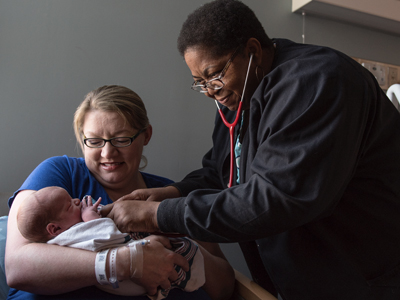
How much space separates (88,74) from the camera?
190 centimetres

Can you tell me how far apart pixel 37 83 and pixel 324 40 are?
208 cm

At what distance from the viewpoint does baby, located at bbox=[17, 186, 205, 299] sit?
1.05 metres

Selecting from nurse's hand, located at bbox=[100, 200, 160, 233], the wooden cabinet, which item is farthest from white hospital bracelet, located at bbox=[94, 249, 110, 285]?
the wooden cabinet

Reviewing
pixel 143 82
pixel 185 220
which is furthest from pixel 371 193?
pixel 143 82

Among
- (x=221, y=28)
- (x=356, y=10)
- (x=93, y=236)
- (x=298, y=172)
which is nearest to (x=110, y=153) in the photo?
(x=93, y=236)

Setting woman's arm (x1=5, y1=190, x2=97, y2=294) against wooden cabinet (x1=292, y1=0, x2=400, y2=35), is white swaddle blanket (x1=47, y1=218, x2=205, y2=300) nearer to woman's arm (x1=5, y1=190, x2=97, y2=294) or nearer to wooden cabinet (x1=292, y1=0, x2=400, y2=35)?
woman's arm (x1=5, y1=190, x2=97, y2=294)

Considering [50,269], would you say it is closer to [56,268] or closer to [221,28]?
[56,268]

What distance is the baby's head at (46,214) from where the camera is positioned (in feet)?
3.52

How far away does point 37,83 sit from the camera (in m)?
1.78

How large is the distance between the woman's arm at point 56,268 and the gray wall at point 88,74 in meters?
0.55

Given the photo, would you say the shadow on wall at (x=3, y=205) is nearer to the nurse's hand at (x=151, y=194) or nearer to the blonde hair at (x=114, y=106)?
the blonde hair at (x=114, y=106)

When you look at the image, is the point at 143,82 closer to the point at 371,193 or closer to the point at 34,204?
the point at 34,204

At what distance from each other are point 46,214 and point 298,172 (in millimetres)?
808

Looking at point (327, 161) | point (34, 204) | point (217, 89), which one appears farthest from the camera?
point (217, 89)
